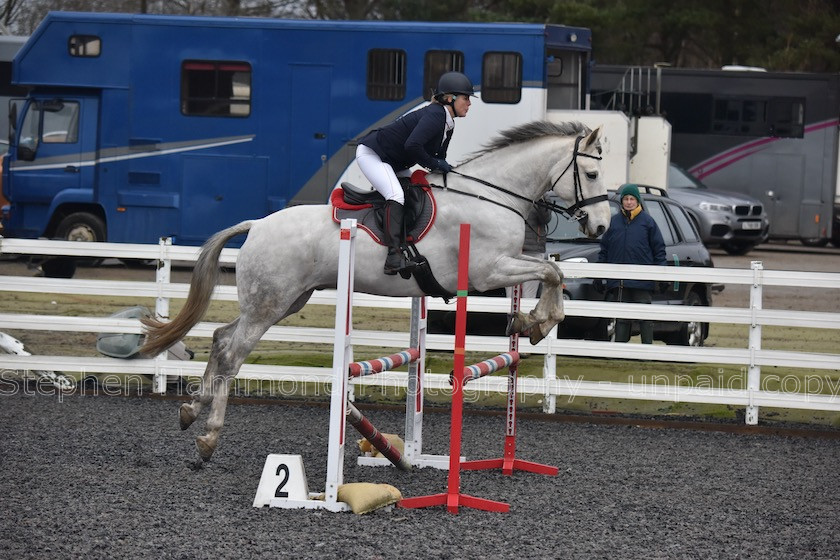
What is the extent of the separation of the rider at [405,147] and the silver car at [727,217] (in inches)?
615

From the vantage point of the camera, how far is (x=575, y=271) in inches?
364

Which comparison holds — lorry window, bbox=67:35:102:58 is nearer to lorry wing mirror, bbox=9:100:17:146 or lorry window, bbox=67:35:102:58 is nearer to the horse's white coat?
lorry wing mirror, bbox=9:100:17:146

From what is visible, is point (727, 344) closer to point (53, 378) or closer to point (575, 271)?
point (575, 271)

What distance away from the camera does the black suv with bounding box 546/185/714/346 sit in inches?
421

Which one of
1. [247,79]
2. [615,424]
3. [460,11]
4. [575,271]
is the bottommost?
[615,424]

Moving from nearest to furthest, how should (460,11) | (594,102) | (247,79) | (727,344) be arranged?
1. (727,344)
2. (247,79)
3. (594,102)
4. (460,11)

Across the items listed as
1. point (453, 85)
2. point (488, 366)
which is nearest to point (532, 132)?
point (453, 85)

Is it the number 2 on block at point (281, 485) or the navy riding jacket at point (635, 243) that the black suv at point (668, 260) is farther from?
the number 2 on block at point (281, 485)

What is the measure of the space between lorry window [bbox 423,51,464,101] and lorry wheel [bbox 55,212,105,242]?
18.5 ft

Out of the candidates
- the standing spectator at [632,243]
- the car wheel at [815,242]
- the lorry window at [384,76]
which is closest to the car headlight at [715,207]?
the car wheel at [815,242]

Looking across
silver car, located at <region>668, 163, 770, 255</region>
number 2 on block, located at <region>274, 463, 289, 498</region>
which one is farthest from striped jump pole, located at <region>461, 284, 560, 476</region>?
silver car, located at <region>668, 163, 770, 255</region>

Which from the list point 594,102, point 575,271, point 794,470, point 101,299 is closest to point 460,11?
point 594,102

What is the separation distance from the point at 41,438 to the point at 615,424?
4389 mm

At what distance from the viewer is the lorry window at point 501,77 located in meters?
16.3
